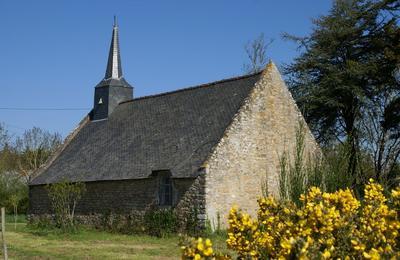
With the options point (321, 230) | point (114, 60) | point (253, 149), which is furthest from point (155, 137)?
point (321, 230)

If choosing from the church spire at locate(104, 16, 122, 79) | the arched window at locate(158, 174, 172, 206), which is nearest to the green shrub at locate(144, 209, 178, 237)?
the arched window at locate(158, 174, 172, 206)

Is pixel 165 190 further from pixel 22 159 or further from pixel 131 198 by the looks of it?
pixel 22 159

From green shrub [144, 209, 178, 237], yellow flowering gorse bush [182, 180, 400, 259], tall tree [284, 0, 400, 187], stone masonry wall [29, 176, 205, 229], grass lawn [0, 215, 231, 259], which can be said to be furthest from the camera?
tall tree [284, 0, 400, 187]

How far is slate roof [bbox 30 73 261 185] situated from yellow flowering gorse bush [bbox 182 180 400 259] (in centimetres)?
1332

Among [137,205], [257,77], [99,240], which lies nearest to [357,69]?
[257,77]

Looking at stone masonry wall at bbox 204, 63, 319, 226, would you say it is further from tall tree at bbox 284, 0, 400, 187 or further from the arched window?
tall tree at bbox 284, 0, 400, 187

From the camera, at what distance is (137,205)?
20891 mm

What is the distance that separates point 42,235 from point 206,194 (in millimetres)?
7069

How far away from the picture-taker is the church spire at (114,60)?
30.1 metres

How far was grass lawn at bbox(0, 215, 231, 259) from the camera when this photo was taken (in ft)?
44.8

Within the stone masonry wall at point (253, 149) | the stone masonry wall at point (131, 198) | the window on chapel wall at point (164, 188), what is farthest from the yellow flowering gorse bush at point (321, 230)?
the window on chapel wall at point (164, 188)

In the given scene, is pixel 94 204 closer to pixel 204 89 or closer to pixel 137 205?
pixel 137 205

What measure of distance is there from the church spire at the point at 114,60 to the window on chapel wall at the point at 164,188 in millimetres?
11357

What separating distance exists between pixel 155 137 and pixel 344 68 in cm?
1243
